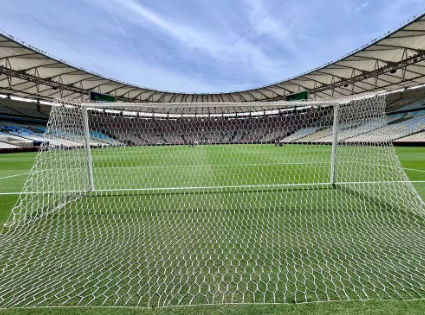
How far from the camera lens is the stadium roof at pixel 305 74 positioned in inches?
691

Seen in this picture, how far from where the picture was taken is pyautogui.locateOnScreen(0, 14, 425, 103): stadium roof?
1756cm

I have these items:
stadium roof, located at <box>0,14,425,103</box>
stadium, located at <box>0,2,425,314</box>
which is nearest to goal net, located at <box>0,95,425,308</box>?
stadium, located at <box>0,2,425,314</box>

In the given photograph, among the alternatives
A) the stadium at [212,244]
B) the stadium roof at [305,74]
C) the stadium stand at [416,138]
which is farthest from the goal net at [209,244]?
the stadium stand at [416,138]

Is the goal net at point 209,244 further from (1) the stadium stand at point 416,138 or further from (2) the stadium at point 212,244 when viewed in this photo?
(1) the stadium stand at point 416,138

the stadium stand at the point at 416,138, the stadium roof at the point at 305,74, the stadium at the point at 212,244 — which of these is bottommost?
the stadium at the point at 212,244

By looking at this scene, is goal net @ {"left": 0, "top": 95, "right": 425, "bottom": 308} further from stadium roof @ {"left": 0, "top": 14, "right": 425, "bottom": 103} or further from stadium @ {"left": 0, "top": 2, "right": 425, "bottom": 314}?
stadium roof @ {"left": 0, "top": 14, "right": 425, "bottom": 103}

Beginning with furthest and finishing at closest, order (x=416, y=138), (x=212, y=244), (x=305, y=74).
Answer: (x=305, y=74) → (x=416, y=138) → (x=212, y=244)

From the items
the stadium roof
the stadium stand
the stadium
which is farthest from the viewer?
the stadium stand

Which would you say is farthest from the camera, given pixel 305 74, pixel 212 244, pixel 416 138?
pixel 305 74

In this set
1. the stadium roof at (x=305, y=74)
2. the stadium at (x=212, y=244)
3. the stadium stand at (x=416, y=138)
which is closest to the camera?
the stadium at (x=212, y=244)

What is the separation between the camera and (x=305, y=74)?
26.5m

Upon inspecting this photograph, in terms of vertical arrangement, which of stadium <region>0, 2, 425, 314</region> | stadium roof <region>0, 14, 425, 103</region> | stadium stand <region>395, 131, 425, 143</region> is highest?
stadium roof <region>0, 14, 425, 103</region>

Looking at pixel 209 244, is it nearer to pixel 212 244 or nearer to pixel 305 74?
pixel 212 244

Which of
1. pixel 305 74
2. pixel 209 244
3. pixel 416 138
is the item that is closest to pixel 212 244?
pixel 209 244
